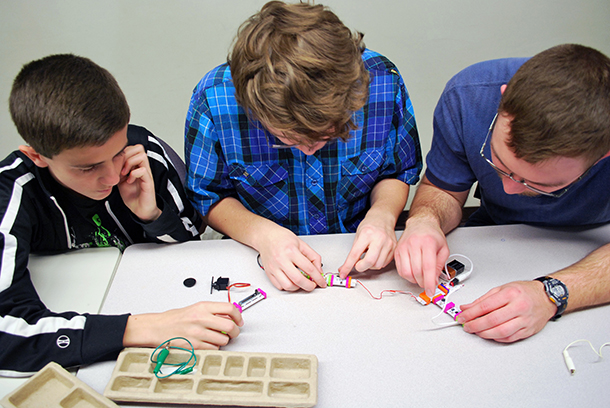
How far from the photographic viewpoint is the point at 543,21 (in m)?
2.13

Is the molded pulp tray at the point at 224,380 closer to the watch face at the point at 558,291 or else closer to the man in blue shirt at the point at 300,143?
the man in blue shirt at the point at 300,143

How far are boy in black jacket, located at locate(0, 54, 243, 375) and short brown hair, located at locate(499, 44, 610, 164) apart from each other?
0.78 metres

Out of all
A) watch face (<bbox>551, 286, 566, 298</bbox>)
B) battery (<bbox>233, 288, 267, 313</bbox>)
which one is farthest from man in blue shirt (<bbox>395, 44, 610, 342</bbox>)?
battery (<bbox>233, 288, 267, 313</bbox>)

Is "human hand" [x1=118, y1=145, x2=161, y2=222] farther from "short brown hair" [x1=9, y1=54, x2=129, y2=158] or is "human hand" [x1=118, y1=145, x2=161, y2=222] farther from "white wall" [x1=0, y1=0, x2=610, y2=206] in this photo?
"white wall" [x1=0, y1=0, x2=610, y2=206]

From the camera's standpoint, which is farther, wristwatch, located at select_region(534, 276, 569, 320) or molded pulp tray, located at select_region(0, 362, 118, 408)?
wristwatch, located at select_region(534, 276, 569, 320)

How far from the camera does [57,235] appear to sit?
115cm

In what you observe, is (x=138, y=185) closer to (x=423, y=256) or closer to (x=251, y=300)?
(x=251, y=300)

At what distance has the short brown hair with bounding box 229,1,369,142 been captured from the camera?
873 mm

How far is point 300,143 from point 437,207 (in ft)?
1.79

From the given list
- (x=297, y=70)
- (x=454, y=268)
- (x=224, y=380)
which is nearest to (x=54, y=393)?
(x=224, y=380)

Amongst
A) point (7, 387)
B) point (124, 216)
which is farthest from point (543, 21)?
point (7, 387)

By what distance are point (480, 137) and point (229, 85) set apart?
2.61 ft

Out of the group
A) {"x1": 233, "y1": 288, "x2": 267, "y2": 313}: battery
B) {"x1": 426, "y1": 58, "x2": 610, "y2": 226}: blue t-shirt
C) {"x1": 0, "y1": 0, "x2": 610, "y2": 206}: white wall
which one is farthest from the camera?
{"x1": 0, "y1": 0, "x2": 610, "y2": 206}: white wall

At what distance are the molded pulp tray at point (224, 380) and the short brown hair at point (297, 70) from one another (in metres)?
0.54
